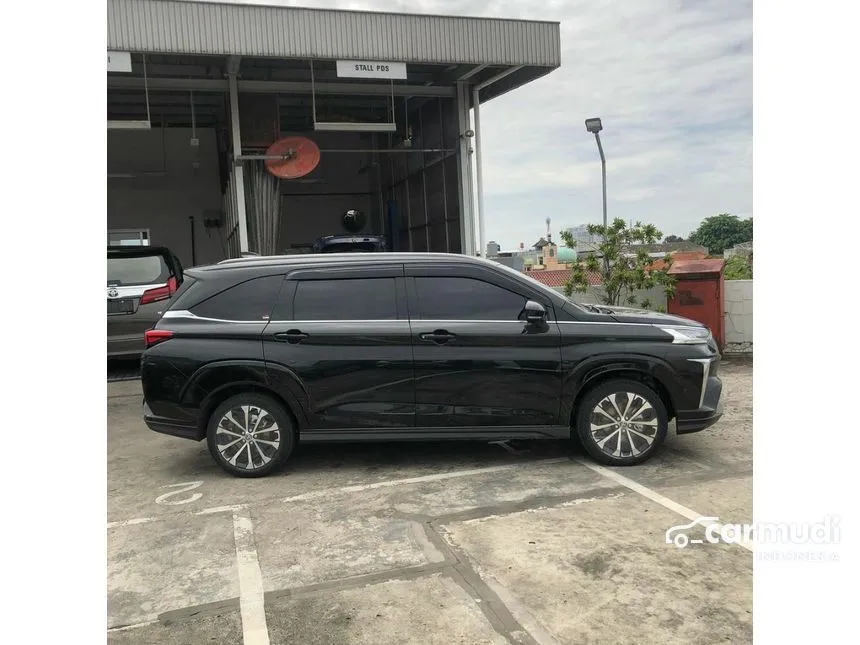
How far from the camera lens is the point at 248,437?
18.3ft

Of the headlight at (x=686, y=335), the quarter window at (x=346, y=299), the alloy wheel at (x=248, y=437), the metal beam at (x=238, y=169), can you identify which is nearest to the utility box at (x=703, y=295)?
the headlight at (x=686, y=335)

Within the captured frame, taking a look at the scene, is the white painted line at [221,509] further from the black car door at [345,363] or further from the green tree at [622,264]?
the green tree at [622,264]

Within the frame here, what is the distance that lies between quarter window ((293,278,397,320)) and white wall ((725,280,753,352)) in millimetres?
7449

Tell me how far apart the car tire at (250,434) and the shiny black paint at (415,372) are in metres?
0.10

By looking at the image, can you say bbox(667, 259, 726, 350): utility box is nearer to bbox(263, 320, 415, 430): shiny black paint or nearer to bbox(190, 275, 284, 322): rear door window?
bbox(263, 320, 415, 430): shiny black paint

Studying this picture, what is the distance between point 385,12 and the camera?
11398 mm

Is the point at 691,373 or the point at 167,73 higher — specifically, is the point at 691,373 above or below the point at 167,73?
below

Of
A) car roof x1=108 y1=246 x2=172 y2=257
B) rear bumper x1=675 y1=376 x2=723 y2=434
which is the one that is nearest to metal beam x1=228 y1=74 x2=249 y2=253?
car roof x1=108 y1=246 x2=172 y2=257

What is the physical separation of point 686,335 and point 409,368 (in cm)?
221

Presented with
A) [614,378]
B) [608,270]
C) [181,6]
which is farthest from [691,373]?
[181,6]

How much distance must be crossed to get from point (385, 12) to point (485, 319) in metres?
7.76

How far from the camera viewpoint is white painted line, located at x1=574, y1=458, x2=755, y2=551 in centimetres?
442
